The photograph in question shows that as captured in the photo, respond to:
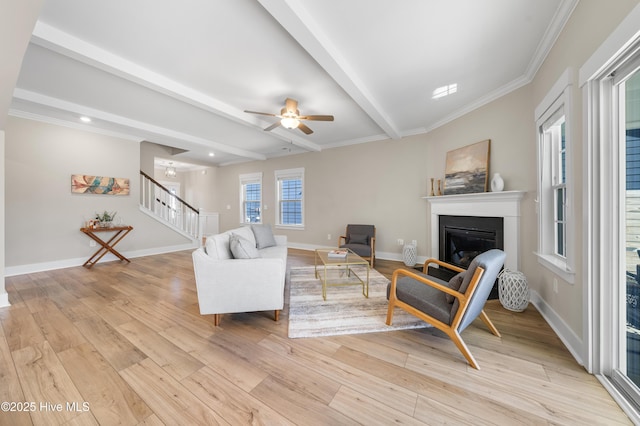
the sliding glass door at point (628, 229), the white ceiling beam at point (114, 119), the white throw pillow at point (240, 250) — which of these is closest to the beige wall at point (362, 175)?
the sliding glass door at point (628, 229)

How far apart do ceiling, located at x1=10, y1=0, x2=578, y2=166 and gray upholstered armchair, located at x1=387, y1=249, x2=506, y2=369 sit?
202 centimetres

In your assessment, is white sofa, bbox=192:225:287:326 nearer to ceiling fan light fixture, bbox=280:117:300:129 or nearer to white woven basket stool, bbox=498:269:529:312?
ceiling fan light fixture, bbox=280:117:300:129

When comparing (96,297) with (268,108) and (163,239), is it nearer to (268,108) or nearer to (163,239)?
(163,239)

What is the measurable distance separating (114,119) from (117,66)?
1.94 metres

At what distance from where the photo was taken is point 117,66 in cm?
227

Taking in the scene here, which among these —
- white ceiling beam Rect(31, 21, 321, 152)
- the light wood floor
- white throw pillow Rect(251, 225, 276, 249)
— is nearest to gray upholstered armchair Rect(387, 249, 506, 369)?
the light wood floor

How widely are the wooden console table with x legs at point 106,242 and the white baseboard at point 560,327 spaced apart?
656 centimetres

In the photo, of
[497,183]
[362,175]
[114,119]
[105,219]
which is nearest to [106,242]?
[105,219]

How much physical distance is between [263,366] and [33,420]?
1.21m

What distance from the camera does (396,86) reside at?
2.85 meters

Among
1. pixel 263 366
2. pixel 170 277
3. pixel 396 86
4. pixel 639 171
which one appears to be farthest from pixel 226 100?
pixel 639 171

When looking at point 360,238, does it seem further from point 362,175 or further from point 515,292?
point 515,292

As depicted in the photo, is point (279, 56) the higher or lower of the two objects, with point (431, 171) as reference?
higher

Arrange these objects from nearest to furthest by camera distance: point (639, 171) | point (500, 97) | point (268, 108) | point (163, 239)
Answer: point (639, 171)
point (500, 97)
point (268, 108)
point (163, 239)
